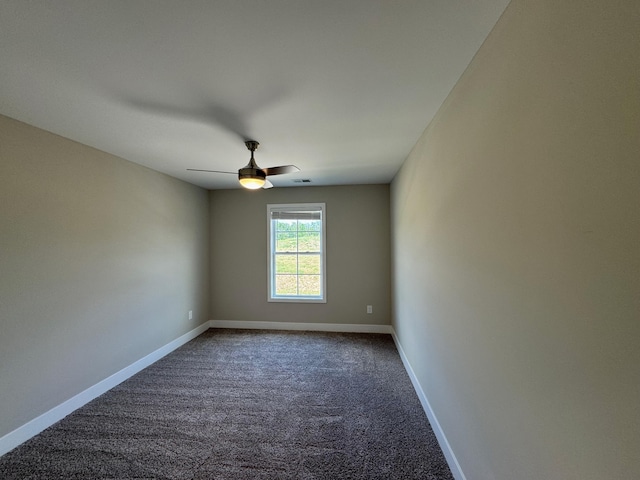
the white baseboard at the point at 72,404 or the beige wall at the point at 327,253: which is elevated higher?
the beige wall at the point at 327,253

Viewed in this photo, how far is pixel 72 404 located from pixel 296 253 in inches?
126

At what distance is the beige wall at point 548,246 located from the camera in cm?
67

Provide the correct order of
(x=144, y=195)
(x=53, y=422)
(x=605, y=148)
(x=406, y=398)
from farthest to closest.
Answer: (x=144, y=195) < (x=406, y=398) < (x=53, y=422) < (x=605, y=148)

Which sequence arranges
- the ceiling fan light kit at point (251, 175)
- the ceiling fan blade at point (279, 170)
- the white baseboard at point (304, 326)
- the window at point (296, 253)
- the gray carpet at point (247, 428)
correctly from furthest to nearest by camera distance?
the window at point (296, 253) → the white baseboard at point (304, 326) → the ceiling fan blade at point (279, 170) → the ceiling fan light kit at point (251, 175) → the gray carpet at point (247, 428)

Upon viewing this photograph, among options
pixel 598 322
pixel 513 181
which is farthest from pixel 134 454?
pixel 513 181

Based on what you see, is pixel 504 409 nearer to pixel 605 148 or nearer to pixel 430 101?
pixel 605 148

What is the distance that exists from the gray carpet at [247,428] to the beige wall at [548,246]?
653mm

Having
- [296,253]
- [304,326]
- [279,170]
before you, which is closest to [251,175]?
[279,170]

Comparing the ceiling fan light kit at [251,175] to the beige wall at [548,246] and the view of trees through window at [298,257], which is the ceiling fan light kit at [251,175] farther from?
the view of trees through window at [298,257]

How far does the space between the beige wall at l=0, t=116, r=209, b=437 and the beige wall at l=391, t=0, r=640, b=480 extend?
10.4 ft

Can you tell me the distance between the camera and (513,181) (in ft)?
3.63

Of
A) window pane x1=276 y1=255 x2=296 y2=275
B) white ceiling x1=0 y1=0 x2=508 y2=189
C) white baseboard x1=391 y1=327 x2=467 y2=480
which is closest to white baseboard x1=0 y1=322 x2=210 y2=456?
window pane x1=276 y1=255 x2=296 y2=275

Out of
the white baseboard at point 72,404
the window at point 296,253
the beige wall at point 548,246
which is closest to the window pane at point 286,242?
the window at point 296,253

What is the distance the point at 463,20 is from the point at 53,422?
12.9 ft
